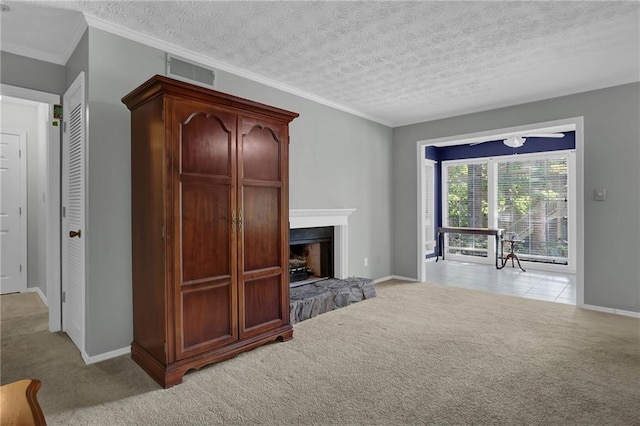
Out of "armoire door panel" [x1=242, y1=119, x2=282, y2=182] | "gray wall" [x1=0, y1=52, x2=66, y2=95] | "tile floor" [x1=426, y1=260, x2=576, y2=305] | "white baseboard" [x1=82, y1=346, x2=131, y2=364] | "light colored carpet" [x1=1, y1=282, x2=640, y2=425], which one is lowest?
"light colored carpet" [x1=1, y1=282, x2=640, y2=425]

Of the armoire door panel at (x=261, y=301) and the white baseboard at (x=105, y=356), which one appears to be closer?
the white baseboard at (x=105, y=356)

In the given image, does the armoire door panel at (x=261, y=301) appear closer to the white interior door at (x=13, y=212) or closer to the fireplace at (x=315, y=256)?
the fireplace at (x=315, y=256)

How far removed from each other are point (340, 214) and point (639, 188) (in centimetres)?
332

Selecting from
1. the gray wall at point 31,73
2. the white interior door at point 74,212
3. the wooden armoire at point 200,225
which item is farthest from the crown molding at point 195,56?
the gray wall at point 31,73

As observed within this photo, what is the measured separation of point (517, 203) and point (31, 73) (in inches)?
303

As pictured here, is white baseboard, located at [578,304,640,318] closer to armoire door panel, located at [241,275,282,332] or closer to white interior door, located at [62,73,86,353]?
armoire door panel, located at [241,275,282,332]

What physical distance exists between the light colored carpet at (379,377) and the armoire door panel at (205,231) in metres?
0.74

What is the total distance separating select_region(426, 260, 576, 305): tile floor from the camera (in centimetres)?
477

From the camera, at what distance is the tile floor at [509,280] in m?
4.77

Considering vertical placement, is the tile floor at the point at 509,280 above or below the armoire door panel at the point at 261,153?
below

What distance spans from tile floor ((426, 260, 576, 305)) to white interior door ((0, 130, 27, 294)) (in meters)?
6.01

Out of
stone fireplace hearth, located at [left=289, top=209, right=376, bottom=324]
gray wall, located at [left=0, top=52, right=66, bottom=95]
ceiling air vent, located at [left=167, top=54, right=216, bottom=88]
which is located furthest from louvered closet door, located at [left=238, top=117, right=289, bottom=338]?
gray wall, located at [left=0, top=52, right=66, bottom=95]

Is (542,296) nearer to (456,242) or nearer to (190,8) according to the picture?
(456,242)

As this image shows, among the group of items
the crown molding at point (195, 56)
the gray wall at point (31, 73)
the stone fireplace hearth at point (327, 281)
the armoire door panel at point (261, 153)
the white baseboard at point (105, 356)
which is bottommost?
the white baseboard at point (105, 356)
